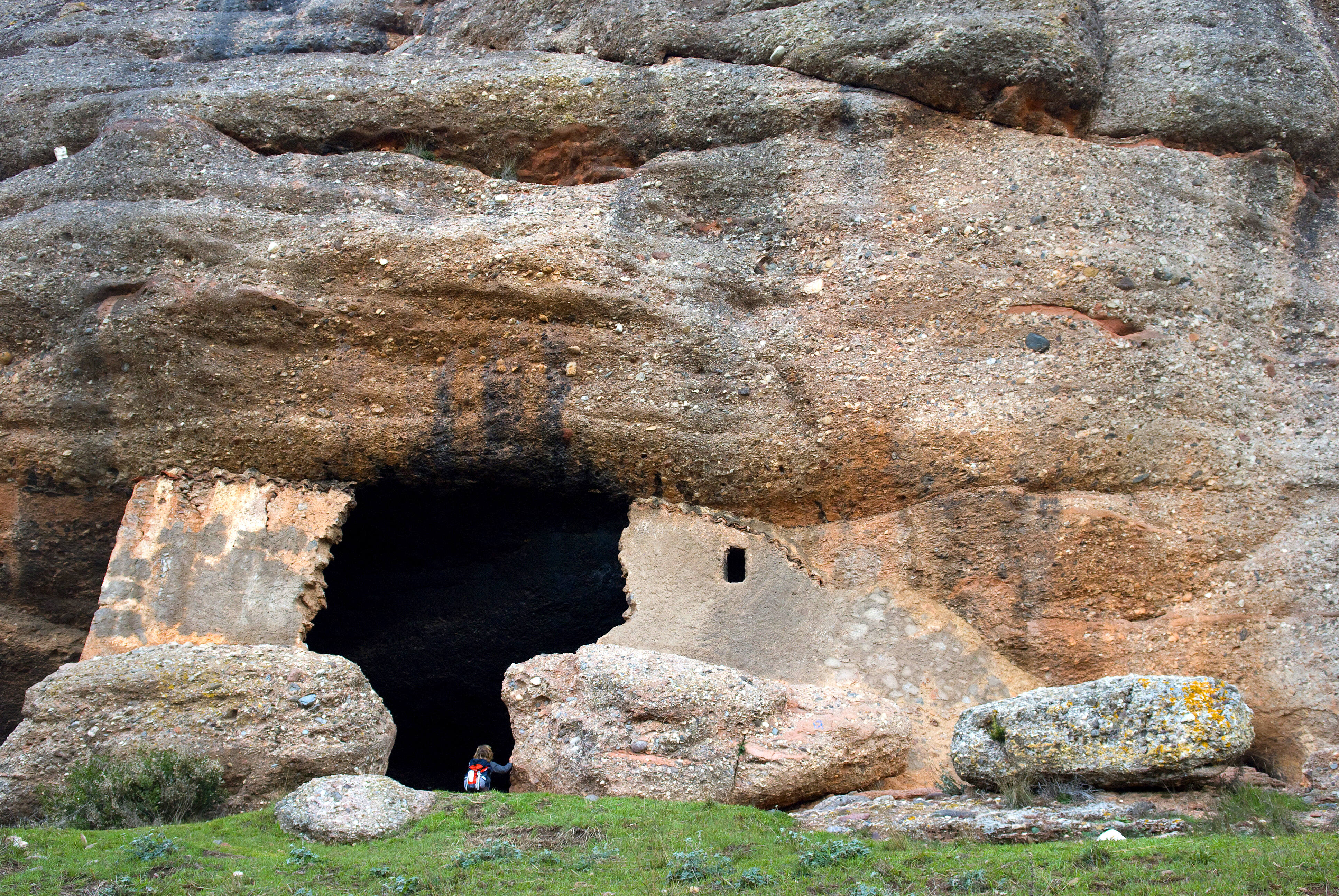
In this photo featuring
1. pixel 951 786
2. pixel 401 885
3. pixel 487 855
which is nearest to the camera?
pixel 401 885

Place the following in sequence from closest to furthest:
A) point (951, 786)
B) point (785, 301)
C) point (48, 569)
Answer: point (951, 786), point (785, 301), point (48, 569)

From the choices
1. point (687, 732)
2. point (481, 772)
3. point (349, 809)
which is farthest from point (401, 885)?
point (481, 772)

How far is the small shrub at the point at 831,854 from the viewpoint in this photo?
5.88 metres

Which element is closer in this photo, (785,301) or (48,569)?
(785,301)

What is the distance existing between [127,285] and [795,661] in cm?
569

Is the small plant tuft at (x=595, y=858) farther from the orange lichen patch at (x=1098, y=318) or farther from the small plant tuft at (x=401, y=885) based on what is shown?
the orange lichen patch at (x=1098, y=318)

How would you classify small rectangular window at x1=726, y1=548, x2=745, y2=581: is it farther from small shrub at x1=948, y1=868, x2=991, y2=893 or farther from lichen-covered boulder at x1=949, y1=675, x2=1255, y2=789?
small shrub at x1=948, y1=868, x2=991, y2=893

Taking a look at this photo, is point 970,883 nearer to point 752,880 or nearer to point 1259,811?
point 752,880

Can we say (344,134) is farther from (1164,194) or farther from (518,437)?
(1164,194)

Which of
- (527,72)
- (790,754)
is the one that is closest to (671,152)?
(527,72)

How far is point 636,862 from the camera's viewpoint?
6031mm

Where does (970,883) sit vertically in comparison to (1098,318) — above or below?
below

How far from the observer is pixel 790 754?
7520mm

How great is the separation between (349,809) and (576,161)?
19.4 feet
